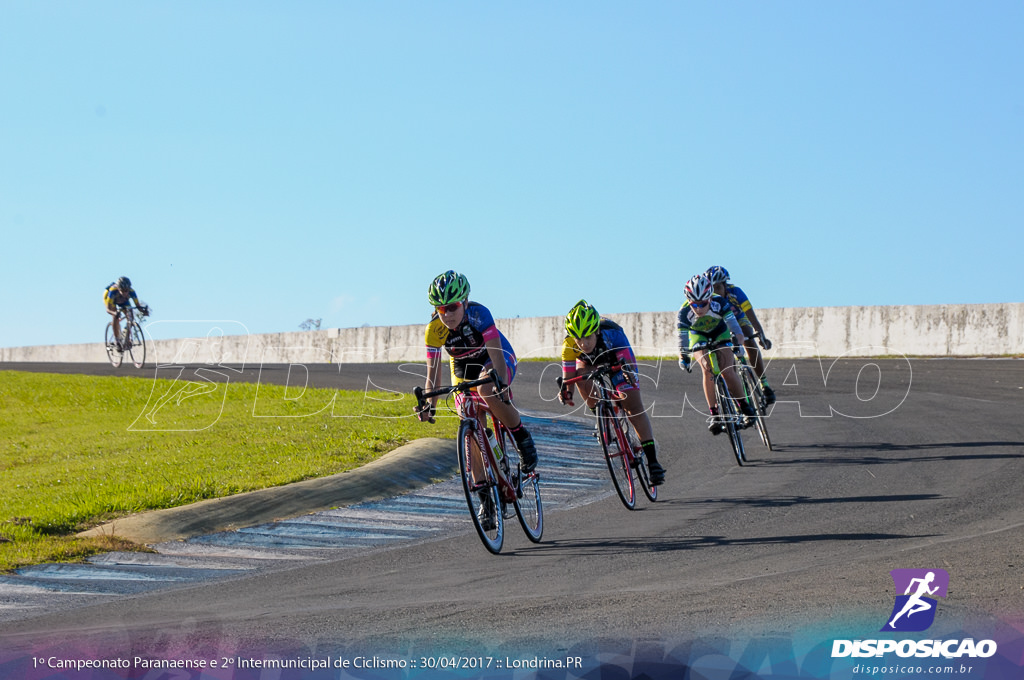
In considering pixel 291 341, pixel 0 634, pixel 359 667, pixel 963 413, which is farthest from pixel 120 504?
pixel 291 341

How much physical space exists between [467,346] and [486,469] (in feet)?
3.31

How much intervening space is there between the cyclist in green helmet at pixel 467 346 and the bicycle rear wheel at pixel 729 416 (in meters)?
4.16

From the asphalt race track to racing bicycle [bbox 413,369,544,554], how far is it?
0.25 m

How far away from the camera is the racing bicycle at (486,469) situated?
25.2ft

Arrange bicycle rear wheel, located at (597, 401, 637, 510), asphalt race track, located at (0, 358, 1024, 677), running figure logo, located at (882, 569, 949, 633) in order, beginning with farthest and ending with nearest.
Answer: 1. bicycle rear wheel, located at (597, 401, 637, 510)
2. asphalt race track, located at (0, 358, 1024, 677)
3. running figure logo, located at (882, 569, 949, 633)

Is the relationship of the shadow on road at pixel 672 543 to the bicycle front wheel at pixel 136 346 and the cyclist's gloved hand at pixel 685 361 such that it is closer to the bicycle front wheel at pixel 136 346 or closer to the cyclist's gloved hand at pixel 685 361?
the cyclist's gloved hand at pixel 685 361

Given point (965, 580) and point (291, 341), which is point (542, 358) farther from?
point (965, 580)

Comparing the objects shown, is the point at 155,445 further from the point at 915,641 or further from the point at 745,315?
the point at 915,641

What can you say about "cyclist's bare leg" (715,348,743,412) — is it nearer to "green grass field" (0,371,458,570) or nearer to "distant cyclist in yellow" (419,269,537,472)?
"green grass field" (0,371,458,570)

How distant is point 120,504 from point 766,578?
242 inches

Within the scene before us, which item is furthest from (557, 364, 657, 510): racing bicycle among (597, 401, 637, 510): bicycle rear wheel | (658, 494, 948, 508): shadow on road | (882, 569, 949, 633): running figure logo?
(882, 569, 949, 633): running figure logo

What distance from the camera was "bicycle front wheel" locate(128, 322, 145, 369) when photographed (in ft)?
84.6

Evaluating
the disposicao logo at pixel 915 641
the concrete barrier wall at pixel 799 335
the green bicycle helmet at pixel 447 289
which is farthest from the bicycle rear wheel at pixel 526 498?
the concrete barrier wall at pixel 799 335

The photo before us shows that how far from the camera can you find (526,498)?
27.9 feet
